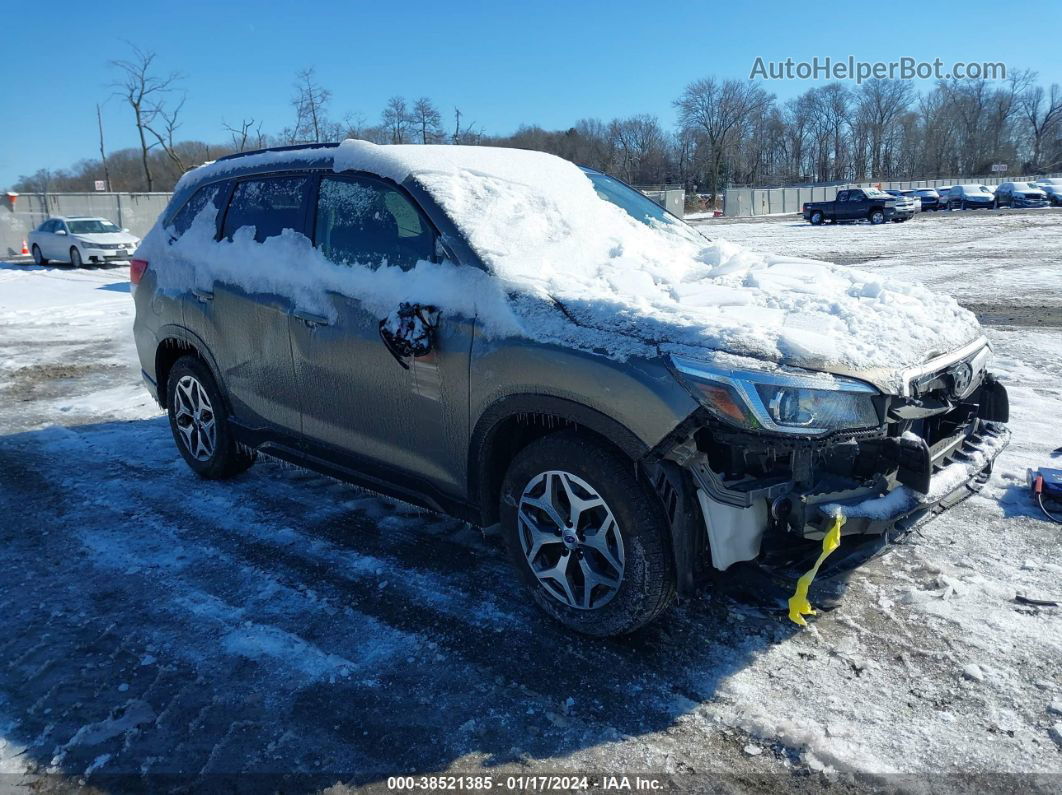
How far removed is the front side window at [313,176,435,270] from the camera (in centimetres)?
362

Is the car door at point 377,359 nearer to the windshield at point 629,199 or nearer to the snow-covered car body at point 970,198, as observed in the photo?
the windshield at point 629,199

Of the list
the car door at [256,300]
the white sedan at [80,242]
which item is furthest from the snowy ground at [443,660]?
the white sedan at [80,242]

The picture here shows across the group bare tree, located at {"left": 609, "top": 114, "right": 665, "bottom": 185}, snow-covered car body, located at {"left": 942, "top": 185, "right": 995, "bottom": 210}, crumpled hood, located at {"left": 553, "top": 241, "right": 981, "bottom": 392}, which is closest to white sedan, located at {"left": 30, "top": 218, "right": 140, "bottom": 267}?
crumpled hood, located at {"left": 553, "top": 241, "right": 981, "bottom": 392}

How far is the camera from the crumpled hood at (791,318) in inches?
109

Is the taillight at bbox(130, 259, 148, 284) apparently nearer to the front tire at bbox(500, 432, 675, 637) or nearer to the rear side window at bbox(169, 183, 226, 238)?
the rear side window at bbox(169, 183, 226, 238)

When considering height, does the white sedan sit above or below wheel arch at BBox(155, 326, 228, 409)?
above

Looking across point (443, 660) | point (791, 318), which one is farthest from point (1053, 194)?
point (443, 660)

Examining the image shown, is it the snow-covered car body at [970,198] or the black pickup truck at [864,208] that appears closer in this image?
the black pickup truck at [864,208]

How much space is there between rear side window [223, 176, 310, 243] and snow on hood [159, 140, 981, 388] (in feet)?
0.35

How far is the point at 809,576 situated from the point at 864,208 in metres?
37.7

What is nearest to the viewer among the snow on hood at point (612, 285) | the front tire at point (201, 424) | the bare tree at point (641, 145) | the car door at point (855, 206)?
the snow on hood at point (612, 285)

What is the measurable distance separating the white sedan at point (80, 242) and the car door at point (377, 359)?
2071 centimetres

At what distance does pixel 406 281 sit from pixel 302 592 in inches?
58.7

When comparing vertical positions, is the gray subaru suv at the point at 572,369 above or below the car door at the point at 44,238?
below
